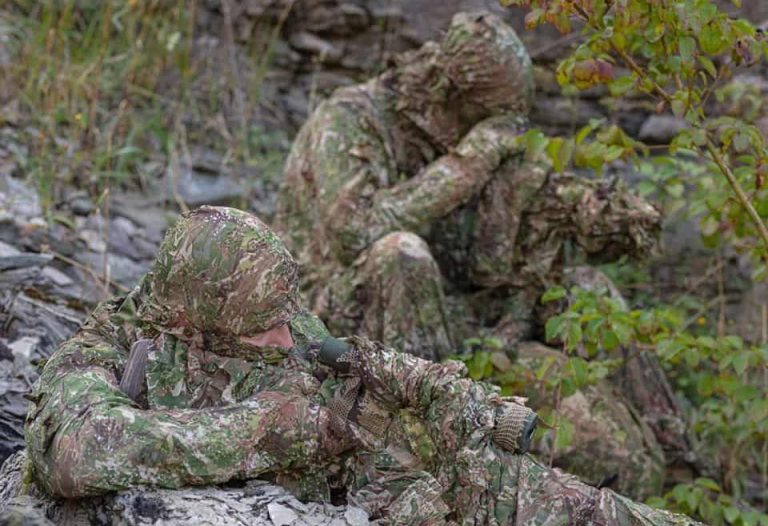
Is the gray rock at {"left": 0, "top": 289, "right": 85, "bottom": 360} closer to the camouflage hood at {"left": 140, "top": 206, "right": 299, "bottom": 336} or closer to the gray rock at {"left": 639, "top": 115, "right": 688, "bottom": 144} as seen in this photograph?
the camouflage hood at {"left": 140, "top": 206, "right": 299, "bottom": 336}

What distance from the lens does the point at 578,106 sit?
6996 millimetres

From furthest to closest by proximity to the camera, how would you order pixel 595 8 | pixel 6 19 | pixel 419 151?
pixel 6 19
pixel 419 151
pixel 595 8

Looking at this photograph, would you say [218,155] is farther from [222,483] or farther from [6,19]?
[222,483]

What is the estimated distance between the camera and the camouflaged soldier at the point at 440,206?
4.18 metres

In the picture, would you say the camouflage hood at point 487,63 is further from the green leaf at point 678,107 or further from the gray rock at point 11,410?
the gray rock at point 11,410

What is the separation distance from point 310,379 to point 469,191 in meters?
1.73

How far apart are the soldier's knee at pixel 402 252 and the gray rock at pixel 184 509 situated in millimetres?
1443

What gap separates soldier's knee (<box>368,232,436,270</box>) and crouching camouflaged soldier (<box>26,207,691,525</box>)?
4.01ft

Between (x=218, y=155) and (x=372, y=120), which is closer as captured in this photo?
(x=372, y=120)

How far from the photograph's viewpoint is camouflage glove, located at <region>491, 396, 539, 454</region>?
2621 mm

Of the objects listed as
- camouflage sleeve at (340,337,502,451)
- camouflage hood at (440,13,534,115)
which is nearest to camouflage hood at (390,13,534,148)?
camouflage hood at (440,13,534,115)

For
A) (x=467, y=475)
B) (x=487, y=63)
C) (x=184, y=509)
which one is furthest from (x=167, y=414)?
(x=487, y=63)

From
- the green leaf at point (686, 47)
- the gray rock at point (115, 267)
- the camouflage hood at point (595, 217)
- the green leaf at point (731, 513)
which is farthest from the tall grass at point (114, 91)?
the green leaf at point (731, 513)

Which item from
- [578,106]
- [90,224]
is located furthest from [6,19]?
[578,106]
